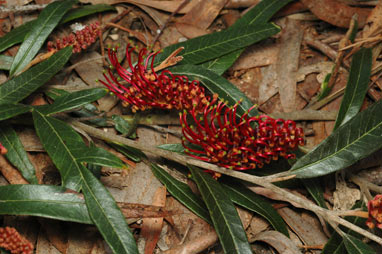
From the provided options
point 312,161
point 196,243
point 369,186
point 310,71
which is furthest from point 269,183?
point 310,71

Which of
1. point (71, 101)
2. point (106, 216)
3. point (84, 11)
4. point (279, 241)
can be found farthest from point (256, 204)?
point (84, 11)

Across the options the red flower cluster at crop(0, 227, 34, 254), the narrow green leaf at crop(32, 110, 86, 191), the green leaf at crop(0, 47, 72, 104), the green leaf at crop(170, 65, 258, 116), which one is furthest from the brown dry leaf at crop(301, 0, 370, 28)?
the red flower cluster at crop(0, 227, 34, 254)

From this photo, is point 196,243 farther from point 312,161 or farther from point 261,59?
point 261,59

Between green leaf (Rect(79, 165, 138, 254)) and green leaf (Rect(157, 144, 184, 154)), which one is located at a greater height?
green leaf (Rect(157, 144, 184, 154))

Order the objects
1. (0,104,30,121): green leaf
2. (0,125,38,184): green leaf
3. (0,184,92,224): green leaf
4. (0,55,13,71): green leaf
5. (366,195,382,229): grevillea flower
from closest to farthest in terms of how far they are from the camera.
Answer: (366,195,382,229): grevillea flower → (0,184,92,224): green leaf → (0,104,30,121): green leaf → (0,125,38,184): green leaf → (0,55,13,71): green leaf

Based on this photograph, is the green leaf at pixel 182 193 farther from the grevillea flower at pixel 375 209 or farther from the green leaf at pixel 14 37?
the green leaf at pixel 14 37

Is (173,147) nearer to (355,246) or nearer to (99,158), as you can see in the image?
(99,158)

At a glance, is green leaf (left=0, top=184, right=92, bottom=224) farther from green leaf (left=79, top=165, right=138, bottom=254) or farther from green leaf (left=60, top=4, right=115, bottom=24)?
green leaf (left=60, top=4, right=115, bottom=24)
